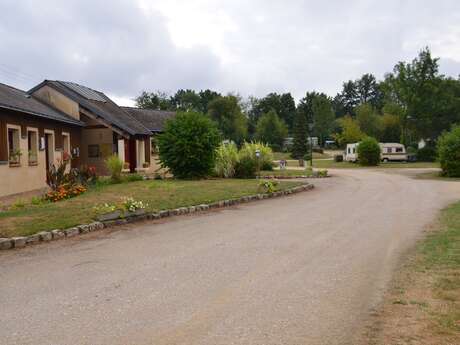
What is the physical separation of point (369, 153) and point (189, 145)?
24778mm

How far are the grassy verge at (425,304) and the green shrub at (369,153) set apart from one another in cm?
3627

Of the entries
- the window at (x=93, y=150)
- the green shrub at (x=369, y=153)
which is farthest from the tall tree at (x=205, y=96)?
the window at (x=93, y=150)

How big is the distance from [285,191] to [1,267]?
38.6 ft

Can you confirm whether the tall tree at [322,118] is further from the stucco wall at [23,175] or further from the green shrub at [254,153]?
the stucco wall at [23,175]

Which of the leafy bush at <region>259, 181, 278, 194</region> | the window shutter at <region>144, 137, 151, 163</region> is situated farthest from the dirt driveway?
the window shutter at <region>144, 137, 151, 163</region>

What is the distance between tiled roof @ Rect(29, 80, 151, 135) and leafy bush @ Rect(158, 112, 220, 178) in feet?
13.8

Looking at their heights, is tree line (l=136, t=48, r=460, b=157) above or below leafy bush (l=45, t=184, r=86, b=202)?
above

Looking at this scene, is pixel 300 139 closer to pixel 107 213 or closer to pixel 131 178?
pixel 131 178

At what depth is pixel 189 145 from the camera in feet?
72.9

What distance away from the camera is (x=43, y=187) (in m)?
19.7

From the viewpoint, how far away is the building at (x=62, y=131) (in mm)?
17194

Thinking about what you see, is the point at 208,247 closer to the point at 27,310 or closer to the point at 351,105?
the point at 27,310

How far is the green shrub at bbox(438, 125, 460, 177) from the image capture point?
26.6 m

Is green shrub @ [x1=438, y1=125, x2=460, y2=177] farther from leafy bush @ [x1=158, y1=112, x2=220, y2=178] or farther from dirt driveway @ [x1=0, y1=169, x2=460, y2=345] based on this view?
dirt driveway @ [x1=0, y1=169, x2=460, y2=345]
